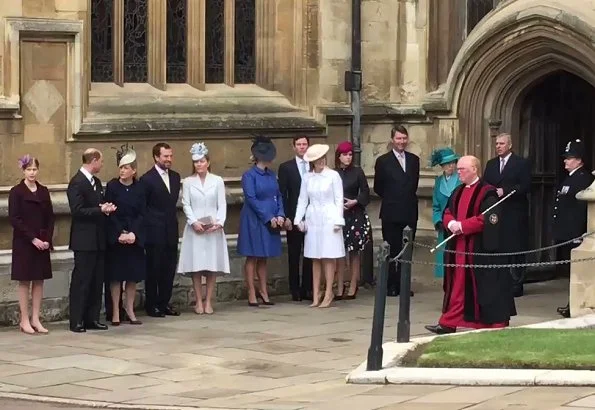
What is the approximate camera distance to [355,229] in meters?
17.5

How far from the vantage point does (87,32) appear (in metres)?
16.5

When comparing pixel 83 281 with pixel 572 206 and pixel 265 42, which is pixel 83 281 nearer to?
pixel 265 42

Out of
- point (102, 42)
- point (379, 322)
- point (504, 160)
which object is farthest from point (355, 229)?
point (379, 322)

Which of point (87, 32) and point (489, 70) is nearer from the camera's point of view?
point (87, 32)

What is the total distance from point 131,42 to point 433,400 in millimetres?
8000

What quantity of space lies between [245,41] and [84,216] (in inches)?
174

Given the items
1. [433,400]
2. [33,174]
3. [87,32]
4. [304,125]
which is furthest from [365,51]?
[433,400]

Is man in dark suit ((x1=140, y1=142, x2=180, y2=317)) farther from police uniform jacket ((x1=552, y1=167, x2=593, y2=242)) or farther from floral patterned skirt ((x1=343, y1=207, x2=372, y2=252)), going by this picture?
police uniform jacket ((x1=552, y1=167, x2=593, y2=242))

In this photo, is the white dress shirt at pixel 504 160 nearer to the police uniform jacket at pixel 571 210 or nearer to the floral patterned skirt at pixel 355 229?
the police uniform jacket at pixel 571 210

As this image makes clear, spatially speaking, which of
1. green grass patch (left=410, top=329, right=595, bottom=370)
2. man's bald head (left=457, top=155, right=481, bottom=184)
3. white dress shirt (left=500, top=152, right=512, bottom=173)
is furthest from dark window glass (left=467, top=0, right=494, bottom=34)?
green grass patch (left=410, top=329, right=595, bottom=370)

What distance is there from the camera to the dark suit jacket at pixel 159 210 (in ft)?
52.4

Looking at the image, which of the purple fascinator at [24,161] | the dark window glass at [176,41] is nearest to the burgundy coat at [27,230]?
the purple fascinator at [24,161]

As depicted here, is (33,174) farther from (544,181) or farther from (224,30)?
(544,181)

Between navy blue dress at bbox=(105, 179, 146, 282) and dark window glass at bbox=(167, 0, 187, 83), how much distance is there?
8.57ft
